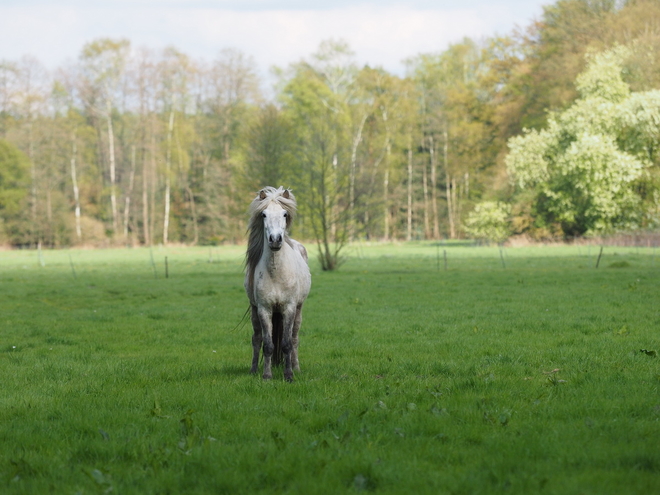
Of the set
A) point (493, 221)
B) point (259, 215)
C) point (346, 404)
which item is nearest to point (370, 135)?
point (493, 221)

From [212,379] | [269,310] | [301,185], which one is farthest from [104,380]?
[301,185]

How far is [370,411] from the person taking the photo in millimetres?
6367

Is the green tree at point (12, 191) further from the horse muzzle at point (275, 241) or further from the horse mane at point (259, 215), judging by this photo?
the horse muzzle at point (275, 241)

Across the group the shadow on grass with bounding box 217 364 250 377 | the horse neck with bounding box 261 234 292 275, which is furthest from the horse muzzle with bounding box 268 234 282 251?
the shadow on grass with bounding box 217 364 250 377

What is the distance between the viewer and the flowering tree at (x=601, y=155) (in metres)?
45.7

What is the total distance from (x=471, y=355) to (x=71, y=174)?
6306cm

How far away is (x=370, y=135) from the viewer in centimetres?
7056

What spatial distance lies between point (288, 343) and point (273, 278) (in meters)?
0.85

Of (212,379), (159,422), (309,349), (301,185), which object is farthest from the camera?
(301,185)

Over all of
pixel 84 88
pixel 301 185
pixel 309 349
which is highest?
pixel 84 88

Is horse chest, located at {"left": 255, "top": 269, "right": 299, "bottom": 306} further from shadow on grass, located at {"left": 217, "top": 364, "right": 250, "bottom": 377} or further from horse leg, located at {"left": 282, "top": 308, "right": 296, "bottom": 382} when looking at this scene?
shadow on grass, located at {"left": 217, "top": 364, "right": 250, "bottom": 377}

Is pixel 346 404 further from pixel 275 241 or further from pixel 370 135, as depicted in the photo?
pixel 370 135

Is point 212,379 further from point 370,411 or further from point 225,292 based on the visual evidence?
point 225,292

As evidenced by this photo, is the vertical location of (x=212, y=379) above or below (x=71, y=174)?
below
